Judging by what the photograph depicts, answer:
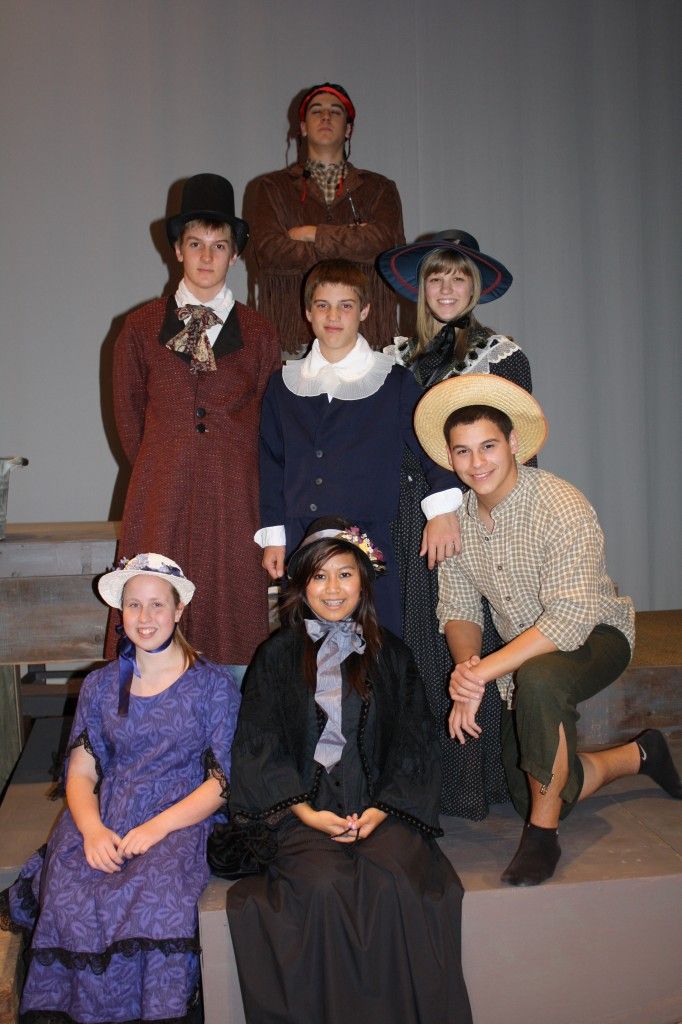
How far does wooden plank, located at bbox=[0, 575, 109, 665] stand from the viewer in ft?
9.86

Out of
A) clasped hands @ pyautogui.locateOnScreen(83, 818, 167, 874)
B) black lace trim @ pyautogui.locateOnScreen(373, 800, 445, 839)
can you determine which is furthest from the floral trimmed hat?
clasped hands @ pyautogui.locateOnScreen(83, 818, 167, 874)

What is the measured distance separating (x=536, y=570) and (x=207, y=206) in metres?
1.39

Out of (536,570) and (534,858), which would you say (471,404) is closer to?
(536,570)

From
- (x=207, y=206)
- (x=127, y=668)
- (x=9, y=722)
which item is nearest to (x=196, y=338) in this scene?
(x=207, y=206)

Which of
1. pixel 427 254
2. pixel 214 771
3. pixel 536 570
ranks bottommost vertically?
pixel 214 771

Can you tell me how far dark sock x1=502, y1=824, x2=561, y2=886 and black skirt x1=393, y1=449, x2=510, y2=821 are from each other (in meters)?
0.32

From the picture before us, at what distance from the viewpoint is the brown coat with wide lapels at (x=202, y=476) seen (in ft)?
8.28

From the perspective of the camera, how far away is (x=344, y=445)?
8.32 feet

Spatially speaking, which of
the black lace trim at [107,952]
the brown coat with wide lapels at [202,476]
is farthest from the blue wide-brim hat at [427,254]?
the black lace trim at [107,952]

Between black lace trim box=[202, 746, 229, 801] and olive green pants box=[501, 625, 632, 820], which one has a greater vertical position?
olive green pants box=[501, 625, 632, 820]

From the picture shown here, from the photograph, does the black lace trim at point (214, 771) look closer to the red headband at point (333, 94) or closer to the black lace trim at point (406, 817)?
the black lace trim at point (406, 817)

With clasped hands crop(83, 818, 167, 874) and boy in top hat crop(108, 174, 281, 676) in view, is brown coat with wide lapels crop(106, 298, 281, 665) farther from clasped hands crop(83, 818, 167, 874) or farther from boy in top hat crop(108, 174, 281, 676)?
clasped hands crop(83, 818, 167, 874)

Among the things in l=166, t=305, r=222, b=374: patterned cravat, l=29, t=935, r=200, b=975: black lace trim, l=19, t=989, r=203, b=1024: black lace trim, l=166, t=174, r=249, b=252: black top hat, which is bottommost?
l=19, t=989, r=203, b=1024: black lace trim

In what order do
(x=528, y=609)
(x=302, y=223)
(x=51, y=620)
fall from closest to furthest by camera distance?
(x=528, y=609) → (x=51, y=620) → (x=302, y=223)
